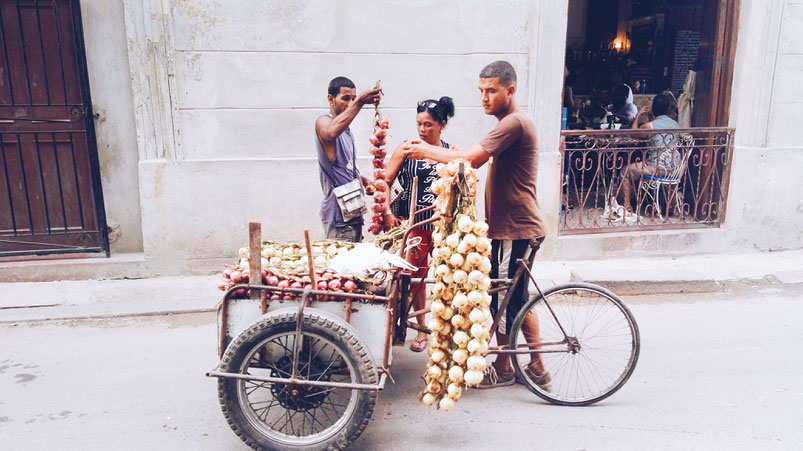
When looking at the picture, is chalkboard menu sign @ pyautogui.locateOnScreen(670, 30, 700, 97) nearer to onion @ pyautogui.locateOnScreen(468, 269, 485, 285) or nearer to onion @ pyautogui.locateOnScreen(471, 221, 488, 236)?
onion @ pyautogui.locateOnScreen(471, 221, 488, 236)

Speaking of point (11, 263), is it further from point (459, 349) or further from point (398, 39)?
point (459, 349)

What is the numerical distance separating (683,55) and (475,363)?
702 cm

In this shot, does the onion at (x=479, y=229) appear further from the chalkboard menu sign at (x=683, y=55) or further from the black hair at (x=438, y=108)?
the chalkboard menu sign at (x=683, y=55)

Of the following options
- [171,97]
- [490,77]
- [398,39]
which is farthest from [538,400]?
[171,97]

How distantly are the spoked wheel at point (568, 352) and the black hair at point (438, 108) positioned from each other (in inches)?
54.0

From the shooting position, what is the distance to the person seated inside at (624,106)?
776 cm

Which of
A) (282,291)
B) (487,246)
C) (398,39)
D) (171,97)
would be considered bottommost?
(282,291)

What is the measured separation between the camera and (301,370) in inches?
112

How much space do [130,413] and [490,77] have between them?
9.28ft

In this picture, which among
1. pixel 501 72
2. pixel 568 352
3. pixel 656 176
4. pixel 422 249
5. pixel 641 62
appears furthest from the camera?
pixel 641 62

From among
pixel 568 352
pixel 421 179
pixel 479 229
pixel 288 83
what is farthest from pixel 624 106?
pixel 479 229

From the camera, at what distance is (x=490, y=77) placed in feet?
10.6

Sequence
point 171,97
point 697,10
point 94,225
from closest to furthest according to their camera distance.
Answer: point 171,97 → point 94,225 → point 697,10

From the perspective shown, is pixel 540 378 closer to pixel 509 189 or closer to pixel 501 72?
pixel 509 189
